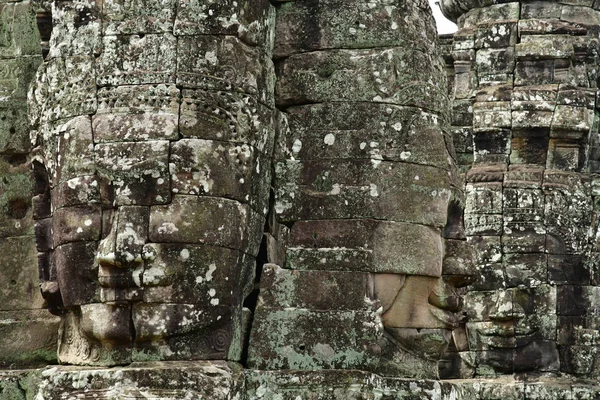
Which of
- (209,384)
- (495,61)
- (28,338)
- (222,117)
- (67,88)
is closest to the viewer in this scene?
(209,384)

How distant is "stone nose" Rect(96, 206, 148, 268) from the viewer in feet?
38.8

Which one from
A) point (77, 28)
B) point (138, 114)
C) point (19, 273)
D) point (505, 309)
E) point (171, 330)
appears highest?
point (77, 28)

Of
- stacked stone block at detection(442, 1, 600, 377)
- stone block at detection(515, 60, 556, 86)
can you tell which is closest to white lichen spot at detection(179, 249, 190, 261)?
stacked stone block at detection(442, 1, 600, 377)

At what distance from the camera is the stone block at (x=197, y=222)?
11906 mm

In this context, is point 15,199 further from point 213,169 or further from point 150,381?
point 150,381

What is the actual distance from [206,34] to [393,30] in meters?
1.63

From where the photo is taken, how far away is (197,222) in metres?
12.0

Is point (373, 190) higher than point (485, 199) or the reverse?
higher

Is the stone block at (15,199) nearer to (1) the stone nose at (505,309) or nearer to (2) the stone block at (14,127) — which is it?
(2) the stone block at (14,127)

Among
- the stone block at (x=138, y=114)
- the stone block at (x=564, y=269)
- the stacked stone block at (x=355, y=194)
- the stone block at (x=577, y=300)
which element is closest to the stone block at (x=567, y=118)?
the stone block at (x=564, y=269)

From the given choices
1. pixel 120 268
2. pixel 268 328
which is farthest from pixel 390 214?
pixel 120 268

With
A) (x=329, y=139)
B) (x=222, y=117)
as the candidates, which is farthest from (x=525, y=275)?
(x=222, y=117)

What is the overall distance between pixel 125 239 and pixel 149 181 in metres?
0.44

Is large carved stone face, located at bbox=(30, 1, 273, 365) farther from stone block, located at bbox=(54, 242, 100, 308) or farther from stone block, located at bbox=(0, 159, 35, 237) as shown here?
stone block, located at bbox=(0, 159, 35, 237)
